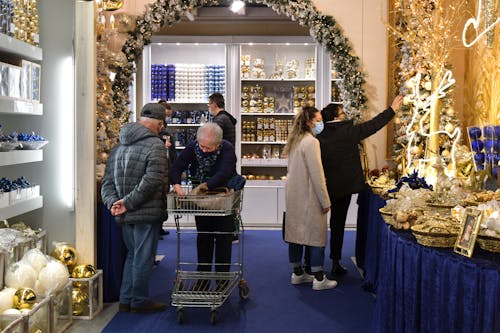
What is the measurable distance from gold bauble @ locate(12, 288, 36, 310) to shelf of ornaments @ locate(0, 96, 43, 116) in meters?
1.15

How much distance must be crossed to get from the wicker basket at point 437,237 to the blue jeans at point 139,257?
2.34 metres

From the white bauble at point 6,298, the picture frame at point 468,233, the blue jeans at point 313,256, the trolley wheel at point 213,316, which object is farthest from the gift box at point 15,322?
the blue jeans at point 313,256

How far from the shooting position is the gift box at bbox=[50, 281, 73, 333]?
171 inches

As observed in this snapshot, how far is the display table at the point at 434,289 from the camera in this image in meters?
2.51

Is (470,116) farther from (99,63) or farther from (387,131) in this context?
(99,63)

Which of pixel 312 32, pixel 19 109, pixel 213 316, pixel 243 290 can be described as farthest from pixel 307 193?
pixel 312 32

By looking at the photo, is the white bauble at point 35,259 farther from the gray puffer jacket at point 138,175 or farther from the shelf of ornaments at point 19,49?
the shelf of ornaments at point 19,49

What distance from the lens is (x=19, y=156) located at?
4309 millimetres

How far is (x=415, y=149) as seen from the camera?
19.4 ft

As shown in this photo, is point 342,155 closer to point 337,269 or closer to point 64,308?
point 337,269

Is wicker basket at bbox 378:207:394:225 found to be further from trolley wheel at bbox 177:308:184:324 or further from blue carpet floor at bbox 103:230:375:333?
trolley wheel at bbox 177:308:184:324

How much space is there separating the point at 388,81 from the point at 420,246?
15.6 ft

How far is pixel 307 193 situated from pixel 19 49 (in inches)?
97.7

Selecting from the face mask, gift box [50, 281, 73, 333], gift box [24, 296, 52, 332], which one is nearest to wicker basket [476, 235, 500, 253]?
gift box [24, 296, 52, 332]
